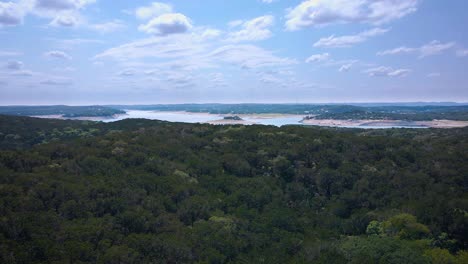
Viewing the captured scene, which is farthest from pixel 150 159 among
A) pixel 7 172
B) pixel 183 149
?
pixel 7 172

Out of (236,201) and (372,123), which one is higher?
(372,123)

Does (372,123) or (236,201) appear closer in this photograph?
(236,201)

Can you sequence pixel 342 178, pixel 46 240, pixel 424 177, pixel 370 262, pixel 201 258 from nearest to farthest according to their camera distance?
pixel 46 240
pixel 370 262
pixel 201 258
pixel 424 177
pixel 342 178

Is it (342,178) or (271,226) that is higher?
(342,178)

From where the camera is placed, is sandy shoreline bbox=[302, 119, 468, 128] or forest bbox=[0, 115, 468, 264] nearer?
forest bbox=[0, 115, 468, 264]

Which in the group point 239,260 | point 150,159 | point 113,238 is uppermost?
point 150,159

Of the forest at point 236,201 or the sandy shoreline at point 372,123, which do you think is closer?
the forest at point 236,201

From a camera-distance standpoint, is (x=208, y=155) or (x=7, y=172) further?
(x=208, y=155)

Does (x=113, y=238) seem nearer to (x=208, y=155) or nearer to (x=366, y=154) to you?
(x=208, y=155)
